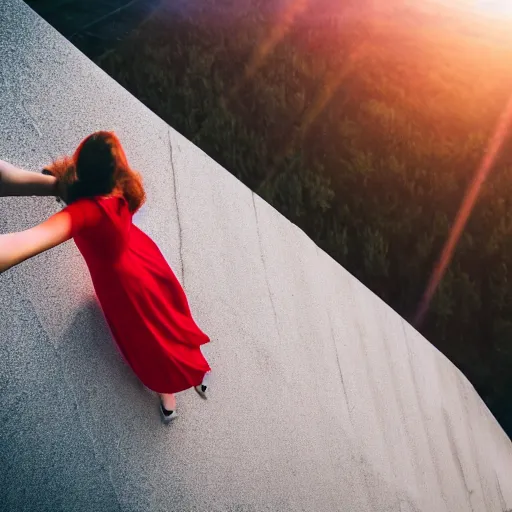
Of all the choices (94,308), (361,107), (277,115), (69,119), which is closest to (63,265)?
(94,308)

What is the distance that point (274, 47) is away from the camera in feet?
18.9

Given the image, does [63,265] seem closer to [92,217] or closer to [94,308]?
[94,308]

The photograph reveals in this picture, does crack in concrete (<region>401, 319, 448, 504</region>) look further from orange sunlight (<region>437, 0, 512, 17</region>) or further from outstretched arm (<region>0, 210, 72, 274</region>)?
orange sunlight (<region>437, 0, 512, 17</region>)

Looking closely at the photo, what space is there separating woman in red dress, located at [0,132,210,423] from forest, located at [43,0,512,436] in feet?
10.4

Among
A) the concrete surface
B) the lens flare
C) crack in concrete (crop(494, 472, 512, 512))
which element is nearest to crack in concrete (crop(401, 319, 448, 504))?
the concrete surface

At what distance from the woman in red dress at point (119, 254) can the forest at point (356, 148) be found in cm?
318

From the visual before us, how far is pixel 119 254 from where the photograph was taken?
6.31 ft

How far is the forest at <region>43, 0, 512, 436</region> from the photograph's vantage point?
534cm

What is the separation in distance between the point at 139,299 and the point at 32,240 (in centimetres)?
51

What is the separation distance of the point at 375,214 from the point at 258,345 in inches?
117

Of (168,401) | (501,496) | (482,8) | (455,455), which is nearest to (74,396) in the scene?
(168,401)

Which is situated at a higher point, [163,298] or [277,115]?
[163,298]

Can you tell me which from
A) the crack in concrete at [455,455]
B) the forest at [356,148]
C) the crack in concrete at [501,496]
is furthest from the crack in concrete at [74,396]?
the crack in concrete at [501,496]

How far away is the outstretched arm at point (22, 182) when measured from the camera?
1850mm
